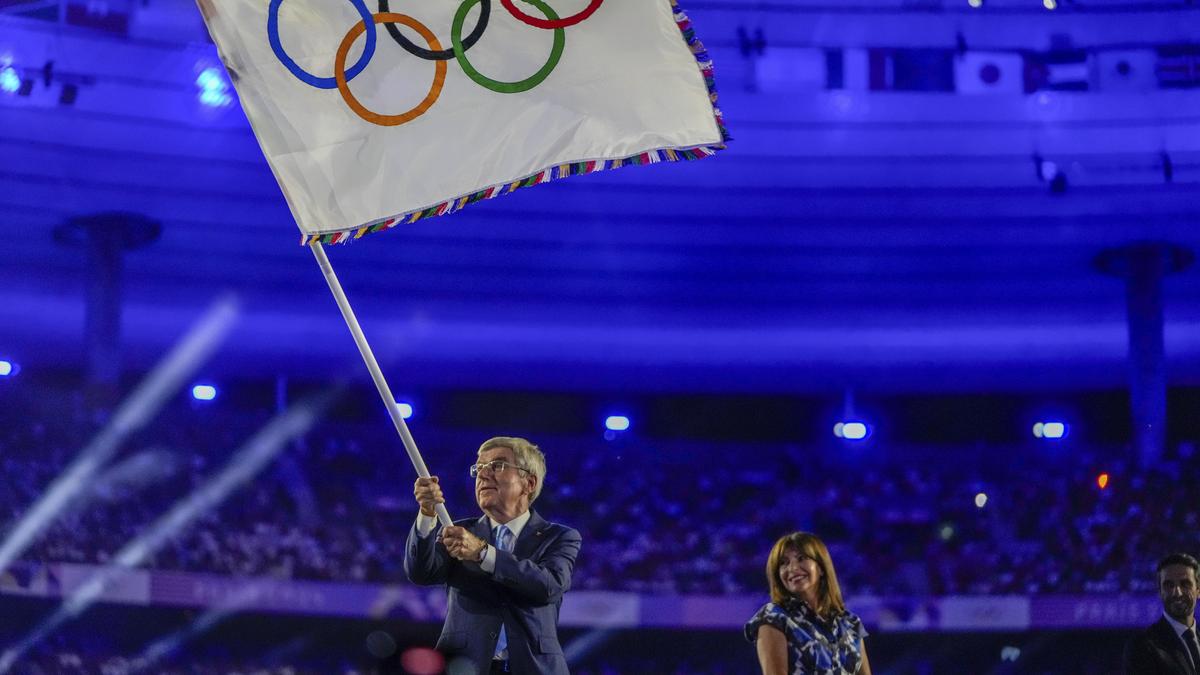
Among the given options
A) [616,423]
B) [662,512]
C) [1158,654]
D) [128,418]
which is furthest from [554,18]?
[616,423]

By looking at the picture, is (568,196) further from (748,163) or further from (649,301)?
(649,301)

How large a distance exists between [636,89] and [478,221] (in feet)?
40.3

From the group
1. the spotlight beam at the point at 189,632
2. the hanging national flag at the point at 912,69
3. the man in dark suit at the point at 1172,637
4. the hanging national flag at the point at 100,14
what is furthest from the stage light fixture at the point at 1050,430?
the man in dark suit at the point at 1172,637

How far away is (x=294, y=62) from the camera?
12.2 ft

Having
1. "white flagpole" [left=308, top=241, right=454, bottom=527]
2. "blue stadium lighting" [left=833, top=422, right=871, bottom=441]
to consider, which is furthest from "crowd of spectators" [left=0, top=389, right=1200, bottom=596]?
"white flagpole" [left=308, top=241, right=454, bottom=527]

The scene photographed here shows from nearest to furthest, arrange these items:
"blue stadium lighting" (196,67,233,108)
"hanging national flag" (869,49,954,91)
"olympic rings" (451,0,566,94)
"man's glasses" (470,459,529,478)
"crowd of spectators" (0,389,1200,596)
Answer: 1. "man's glasses" (470,459,529,478)
2. "olympic rings" (451,0,566,94)
3. "blue stadium lighting" (196,67,233,108)
4. "hanging national flag" (869,49,954,91)
5. "crowd of spectators" (0,389,1200,596)

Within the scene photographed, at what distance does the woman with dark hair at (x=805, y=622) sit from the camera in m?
3.97

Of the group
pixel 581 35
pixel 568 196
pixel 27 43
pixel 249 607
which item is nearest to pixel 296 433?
pixel 249 607

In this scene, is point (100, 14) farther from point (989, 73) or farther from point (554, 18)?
point (554, 18)

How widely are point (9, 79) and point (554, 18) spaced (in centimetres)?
1084

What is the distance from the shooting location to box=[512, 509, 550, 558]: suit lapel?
12.0 feet

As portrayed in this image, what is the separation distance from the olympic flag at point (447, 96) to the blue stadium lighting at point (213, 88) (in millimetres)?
9967

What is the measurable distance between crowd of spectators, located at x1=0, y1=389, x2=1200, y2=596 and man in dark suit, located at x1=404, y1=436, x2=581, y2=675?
38.0ft

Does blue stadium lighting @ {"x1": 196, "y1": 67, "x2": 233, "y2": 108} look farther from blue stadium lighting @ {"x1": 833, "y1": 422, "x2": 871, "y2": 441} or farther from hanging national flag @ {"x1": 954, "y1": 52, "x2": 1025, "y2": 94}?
blue stadium lighting @ {"x1": 833, "y1": 422, "x2": 871, "y2": 441}
